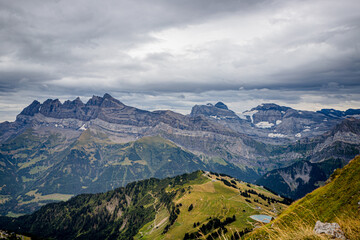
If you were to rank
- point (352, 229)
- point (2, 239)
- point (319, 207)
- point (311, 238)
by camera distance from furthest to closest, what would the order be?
point (2, 239) → point (319, 207) → point (352, 229) → point (311, 238)

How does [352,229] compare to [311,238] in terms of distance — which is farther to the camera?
[352,229]

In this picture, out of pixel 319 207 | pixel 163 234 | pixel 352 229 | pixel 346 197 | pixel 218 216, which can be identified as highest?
pixel 352 229

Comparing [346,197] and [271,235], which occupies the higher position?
[271,235]

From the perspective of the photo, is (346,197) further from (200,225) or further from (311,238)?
(200,225)

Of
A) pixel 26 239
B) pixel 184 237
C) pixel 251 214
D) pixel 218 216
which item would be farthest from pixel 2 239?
pixel 251 214

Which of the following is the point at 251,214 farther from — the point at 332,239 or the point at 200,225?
the point at 332,239

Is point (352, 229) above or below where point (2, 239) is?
above

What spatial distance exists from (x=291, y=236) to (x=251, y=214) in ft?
662

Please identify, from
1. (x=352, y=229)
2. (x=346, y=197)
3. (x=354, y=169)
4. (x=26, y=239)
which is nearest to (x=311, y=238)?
(x=352, y=229)

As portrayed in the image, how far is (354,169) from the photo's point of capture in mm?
71938

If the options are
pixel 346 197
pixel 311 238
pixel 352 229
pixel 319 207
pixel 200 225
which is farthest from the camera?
pixel 200 225

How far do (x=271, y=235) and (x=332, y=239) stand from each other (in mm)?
2453

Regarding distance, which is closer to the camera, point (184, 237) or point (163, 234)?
point (184, 237)

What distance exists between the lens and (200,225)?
616 feet
